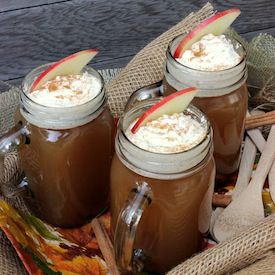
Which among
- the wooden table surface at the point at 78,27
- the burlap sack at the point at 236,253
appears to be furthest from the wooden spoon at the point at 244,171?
the wooden table surface at the point at 78,27

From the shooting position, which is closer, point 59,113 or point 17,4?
point 59,113

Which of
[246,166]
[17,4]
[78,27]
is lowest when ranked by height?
[78,27]

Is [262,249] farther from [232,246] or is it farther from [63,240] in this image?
[63,240]

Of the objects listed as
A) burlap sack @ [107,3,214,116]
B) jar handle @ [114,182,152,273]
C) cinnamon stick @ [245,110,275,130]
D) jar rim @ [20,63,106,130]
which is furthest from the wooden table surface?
jar handle @ [114,182,152,273]

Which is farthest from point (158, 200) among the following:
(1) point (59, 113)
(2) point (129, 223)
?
(1) point (59, 113)

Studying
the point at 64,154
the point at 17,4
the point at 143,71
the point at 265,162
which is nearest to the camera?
the point at 64,154

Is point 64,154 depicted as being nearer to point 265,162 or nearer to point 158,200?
point 158,200

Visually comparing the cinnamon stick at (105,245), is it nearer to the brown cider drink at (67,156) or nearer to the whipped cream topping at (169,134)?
the brown cider drink at (67,156)

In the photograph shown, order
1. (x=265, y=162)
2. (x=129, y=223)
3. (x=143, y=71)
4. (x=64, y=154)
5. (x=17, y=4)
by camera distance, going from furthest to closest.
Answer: (x=17, y=4), (x=143, y=71), (x=265, y=162), (x=64, y=154), (x=129, y=223)
